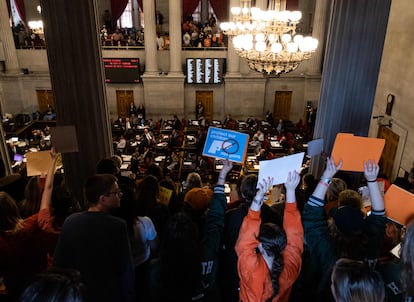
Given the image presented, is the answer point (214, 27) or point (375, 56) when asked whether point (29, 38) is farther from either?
point (375, 56)

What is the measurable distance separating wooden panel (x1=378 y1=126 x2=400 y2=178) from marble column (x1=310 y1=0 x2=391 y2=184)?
6.07 metres

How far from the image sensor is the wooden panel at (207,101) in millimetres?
16250

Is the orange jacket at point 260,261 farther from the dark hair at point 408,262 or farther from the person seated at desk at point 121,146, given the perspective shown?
the person seated at desk at point 121,146

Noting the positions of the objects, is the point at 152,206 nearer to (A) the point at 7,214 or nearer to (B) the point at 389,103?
(A) the point at 7,214

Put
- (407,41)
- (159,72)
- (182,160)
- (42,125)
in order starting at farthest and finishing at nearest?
(159,72) → (42,125) → (182,160) → (407,41)

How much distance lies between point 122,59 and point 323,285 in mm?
14131

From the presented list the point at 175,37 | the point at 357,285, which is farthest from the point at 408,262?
the point at 175,37

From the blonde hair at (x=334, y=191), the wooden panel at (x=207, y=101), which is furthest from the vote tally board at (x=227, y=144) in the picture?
the wooden panel at (x=207, y=101)

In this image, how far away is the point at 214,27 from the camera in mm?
16812

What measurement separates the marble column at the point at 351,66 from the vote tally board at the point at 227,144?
71.1 inches

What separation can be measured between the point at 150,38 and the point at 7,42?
5.89 m

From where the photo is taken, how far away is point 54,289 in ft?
5.29

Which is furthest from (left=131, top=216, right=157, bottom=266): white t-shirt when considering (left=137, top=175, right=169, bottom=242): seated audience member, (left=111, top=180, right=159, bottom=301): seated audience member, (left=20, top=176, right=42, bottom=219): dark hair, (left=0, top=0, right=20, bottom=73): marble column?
(left=0, top=0, right=20, bottom=73): marble column

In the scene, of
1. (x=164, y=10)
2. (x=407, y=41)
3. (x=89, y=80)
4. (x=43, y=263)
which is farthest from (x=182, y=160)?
(x=164, y=10)
